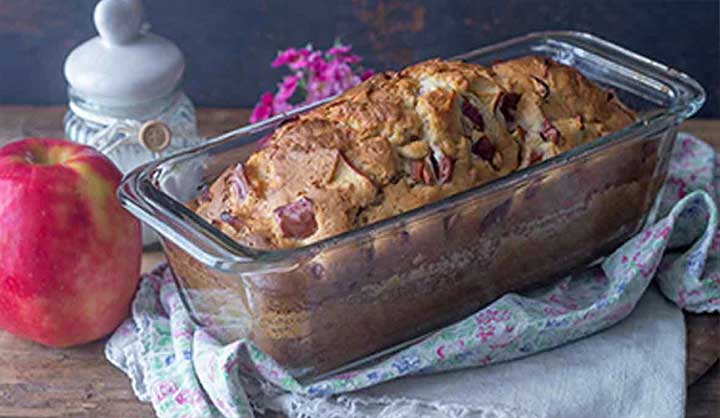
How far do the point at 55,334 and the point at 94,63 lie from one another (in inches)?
17.9

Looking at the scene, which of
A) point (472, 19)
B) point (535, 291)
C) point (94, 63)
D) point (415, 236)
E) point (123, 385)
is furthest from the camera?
point (472, 19)

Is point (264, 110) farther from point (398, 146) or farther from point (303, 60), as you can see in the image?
point (398, 146)

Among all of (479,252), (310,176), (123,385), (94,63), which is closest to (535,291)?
(479,252)

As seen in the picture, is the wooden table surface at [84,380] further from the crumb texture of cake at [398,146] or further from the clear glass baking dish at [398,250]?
the crumb texture of cake at [398,146]

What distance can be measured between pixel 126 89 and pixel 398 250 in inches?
23.8

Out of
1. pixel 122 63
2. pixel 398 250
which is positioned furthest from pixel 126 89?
pixel 398 250

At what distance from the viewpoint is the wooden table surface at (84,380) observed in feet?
5.00

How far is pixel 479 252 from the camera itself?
4.99ft

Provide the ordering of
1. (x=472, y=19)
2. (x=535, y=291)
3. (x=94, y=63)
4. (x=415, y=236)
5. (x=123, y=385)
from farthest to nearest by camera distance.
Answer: (x=472, y=19) → (x=94, y=63) → (x=535, y=291) → (x=123, y=385) → (x=415, y=236)

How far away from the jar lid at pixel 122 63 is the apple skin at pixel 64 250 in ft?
0.63

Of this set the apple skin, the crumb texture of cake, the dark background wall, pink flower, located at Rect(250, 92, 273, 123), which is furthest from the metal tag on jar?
the dark background wall

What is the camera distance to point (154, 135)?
181 centimetres

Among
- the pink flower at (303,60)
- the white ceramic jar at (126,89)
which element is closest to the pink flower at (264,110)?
the pink flower at (303,60)

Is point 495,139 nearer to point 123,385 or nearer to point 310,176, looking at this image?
point 310,176
